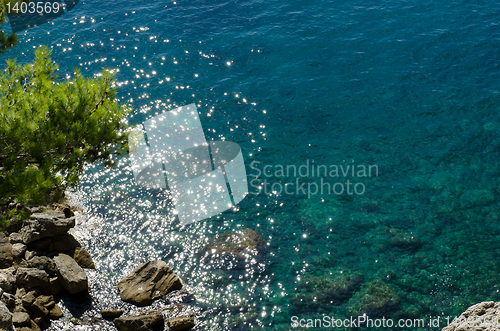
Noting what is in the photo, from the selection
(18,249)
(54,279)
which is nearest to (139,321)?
(54,279)

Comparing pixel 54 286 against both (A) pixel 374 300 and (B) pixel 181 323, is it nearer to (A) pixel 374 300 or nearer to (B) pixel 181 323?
(B) pixel 181 323

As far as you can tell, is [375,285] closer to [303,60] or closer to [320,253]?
Result: [320,253]

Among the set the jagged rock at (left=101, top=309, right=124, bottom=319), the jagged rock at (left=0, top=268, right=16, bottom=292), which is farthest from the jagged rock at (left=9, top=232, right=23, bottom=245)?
the jagged rock at (left=101, top=309, right=124, bottom=319)

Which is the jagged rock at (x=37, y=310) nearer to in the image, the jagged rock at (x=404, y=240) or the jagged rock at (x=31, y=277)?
the jagged rock at (x=31, y=277)

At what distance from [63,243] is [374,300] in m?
15.6

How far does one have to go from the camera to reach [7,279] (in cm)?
1727

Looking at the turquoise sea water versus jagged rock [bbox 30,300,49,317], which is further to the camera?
the turquoise sea water

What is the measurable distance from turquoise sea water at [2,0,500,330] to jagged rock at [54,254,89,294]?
914 mm

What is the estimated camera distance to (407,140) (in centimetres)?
2789

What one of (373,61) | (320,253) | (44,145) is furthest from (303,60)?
(44,145)

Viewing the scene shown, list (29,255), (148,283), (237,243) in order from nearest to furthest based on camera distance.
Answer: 1. (29,255)
2. (148,283)
3. (237,243)

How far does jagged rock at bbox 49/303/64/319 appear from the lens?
1769cm

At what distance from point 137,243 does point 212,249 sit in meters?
4.19

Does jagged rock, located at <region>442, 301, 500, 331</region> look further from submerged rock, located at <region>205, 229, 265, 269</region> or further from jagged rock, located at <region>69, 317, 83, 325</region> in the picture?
jagged rock, located at <region>69, 317, 83, 325</region>
